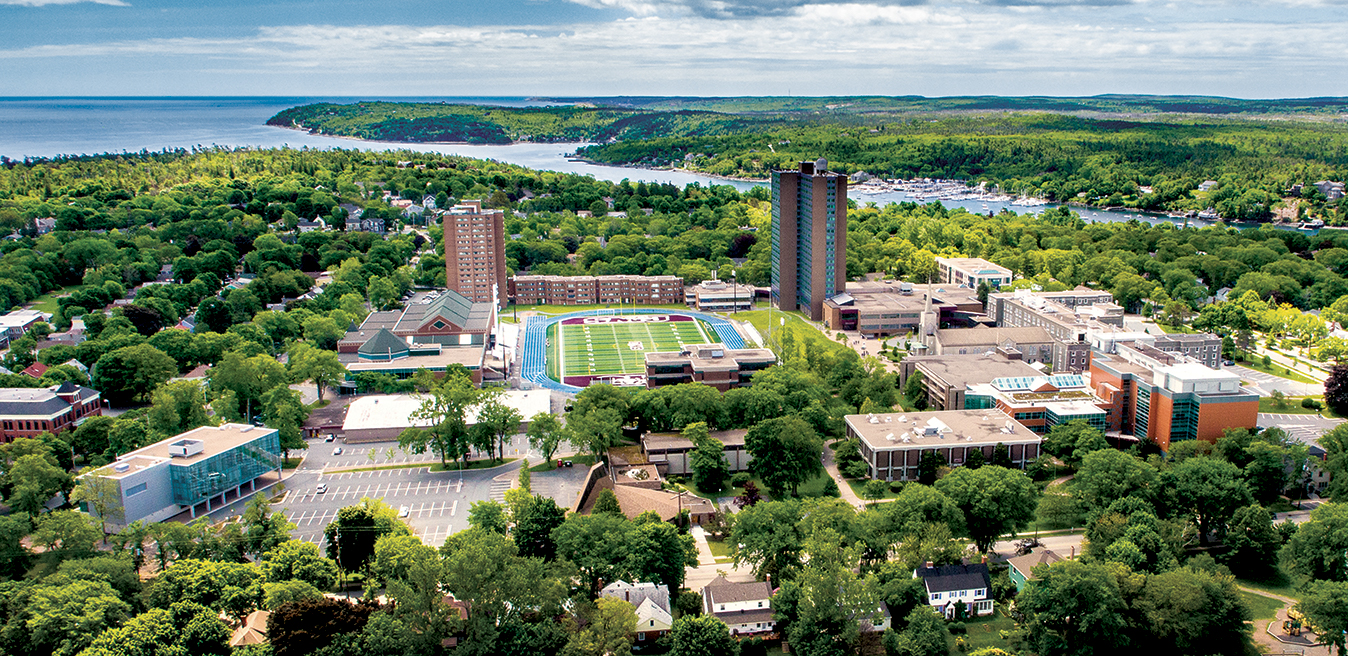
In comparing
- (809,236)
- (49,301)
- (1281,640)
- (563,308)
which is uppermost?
(809,236)

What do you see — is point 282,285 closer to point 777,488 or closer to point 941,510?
point 777,488

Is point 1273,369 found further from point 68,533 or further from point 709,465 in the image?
point 68,533

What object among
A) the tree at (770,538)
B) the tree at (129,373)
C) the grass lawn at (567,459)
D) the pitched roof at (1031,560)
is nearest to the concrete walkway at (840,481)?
the tree at (770,538)

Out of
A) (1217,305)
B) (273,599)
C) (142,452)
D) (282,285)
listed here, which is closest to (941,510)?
(273,599)

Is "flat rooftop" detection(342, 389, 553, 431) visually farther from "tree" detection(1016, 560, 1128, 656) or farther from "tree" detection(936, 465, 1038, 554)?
"tree" detection(1016, 560, 1128, 656)

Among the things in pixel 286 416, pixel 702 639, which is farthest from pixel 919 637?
pixel 286 416

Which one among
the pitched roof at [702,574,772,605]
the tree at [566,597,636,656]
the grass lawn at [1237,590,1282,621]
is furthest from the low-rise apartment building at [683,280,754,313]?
the tree at [566,597,636,656]

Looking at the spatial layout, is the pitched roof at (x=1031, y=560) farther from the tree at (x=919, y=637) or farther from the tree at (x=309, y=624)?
the tree at (x=309, y=624)
